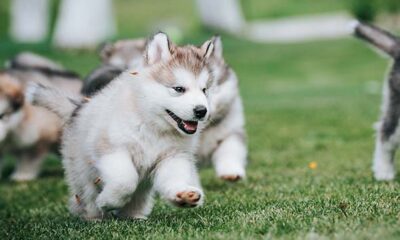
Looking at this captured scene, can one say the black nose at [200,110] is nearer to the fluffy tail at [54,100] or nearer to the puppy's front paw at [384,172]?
the fluffy tail at [54,100]

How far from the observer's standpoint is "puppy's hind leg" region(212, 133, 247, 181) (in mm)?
6511

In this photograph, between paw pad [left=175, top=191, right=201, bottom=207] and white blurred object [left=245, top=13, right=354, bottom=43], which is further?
white blurred object [left=245, top=13, right=354, bottom=43]

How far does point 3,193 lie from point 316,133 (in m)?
4.60

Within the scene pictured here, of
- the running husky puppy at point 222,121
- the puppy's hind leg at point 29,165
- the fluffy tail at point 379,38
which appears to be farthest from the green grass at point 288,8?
the running husky puppy at point 222,121

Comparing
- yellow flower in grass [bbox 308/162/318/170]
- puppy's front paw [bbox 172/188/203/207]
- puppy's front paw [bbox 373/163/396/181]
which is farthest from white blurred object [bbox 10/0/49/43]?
puppy's front paw [bbox 172/188/203/207]

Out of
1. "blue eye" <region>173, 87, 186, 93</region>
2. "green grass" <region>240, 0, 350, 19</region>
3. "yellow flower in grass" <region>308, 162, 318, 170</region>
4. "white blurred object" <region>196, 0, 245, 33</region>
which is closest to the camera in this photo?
"blue eye" <region>173, 87, 186, 93</region>

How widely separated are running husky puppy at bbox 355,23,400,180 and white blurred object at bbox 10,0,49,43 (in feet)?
68.7

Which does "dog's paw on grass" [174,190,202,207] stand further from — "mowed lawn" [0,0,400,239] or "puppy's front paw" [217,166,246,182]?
"puppy's front paw" [217,166,246,182]

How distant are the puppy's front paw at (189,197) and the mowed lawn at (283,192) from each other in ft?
0.44

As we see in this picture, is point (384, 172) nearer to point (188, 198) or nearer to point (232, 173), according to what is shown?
point (232, 173)

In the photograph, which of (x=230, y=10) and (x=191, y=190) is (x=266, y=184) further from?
(x=230, y=10)

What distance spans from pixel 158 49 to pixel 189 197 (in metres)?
1.00

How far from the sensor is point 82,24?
72.9 feet

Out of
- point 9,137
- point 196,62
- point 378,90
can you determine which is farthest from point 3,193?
point 378,90
